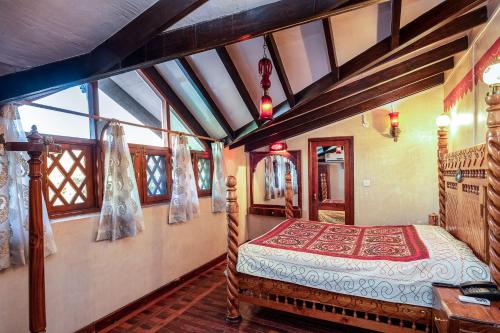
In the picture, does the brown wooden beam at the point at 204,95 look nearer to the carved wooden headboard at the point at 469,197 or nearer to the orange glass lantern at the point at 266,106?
the orange glass lantern at the point at 266,106

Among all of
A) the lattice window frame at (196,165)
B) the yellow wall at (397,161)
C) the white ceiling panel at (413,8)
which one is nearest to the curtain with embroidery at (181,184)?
the lattice window frame at (196,165)

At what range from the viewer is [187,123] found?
3770 millimetres

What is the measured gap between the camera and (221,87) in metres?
3.24

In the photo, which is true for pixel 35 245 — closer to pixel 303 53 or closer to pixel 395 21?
pixel 303 53

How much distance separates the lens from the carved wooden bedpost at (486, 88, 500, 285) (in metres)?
1.55

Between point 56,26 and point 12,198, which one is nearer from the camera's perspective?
point 56,26

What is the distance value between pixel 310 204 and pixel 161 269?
109 inches

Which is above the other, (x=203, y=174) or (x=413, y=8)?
(x=413, y=8)

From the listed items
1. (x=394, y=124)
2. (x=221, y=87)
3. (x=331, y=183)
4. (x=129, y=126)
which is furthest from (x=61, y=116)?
(x=394, y=124)

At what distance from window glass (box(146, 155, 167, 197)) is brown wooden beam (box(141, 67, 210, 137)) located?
69 centimetres

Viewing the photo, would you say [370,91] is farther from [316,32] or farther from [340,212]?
[340,212]

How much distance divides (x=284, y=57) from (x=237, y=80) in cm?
58

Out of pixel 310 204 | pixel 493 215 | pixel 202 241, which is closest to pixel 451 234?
pixel 493 215

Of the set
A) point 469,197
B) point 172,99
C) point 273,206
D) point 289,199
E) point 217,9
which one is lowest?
point 273,206
